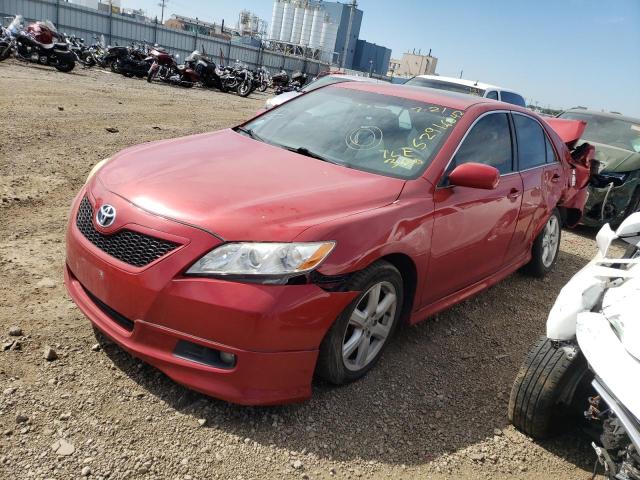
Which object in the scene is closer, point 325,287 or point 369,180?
point 325,287

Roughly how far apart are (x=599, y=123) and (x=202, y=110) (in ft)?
29.1

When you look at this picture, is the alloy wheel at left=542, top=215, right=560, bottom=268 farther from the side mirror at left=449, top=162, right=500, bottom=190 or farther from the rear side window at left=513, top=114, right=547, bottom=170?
the side mirror at left=449, top=162, right=500, bottom=190

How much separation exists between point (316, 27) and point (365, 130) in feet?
347

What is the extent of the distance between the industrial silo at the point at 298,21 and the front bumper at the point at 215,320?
10949cm

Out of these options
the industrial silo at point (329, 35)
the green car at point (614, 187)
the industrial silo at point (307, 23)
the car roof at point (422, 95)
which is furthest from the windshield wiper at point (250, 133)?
the industrial silo at point (307, 23)

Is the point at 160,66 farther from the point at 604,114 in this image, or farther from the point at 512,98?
the point at 604,114

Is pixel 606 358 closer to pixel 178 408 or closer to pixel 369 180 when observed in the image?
pixel 369 180

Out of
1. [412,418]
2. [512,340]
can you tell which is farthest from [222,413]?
[512,340]

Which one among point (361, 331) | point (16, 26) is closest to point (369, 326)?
point (361, 331)

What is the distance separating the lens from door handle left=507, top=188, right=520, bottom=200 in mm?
3910

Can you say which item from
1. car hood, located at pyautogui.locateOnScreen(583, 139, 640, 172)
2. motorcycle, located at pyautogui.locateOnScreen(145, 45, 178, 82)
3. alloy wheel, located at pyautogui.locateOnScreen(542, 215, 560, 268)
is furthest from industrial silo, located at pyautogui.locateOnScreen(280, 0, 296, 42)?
alloy wheel, located at pyautogui.locateOnScreen(542, 215, 560, 268)

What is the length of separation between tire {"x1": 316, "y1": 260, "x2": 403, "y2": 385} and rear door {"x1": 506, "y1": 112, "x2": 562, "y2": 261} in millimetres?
1660

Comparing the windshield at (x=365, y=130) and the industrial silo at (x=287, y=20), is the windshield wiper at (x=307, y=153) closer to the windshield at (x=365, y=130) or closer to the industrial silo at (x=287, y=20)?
the windshield at (x=365, y=130)

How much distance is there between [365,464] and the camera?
244cm
